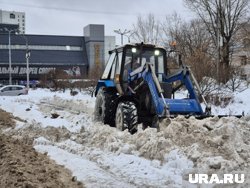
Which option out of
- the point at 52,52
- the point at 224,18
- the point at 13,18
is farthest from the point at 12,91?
the point at 13,18

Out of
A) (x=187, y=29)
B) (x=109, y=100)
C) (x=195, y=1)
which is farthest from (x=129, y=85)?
(x=187, y=29)

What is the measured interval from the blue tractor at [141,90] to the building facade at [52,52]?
63.6 meters

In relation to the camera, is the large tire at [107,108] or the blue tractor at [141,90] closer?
the blue tractor at [141,90]

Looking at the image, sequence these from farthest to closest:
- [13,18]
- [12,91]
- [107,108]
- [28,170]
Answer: [13,18] → [12,91] → [107,108] → [28,170]

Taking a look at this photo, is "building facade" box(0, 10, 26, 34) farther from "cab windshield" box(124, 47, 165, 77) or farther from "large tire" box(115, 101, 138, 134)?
"large tire" box(115, 101, 138, 134)

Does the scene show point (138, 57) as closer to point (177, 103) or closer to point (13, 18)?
point (177, 103)

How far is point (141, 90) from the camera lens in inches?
462

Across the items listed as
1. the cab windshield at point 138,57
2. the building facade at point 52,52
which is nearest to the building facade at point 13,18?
the building facade at point 52,52

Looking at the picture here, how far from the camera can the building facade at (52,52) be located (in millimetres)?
76500

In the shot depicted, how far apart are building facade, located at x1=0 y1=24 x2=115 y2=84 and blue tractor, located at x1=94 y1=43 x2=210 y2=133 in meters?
63.6

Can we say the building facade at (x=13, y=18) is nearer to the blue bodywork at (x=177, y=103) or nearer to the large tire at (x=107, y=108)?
the large tire at (x=107, y=108)

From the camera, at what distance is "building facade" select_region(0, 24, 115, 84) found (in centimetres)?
7650

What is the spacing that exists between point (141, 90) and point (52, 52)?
71543mm

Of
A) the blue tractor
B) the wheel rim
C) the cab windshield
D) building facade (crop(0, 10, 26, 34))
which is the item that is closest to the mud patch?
the wheel rim
